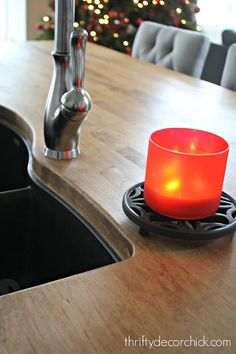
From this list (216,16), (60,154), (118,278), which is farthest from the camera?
(216,16)

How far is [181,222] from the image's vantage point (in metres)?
0.69

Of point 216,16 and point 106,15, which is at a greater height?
point 106,15

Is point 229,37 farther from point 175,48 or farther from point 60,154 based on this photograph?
point 60,154

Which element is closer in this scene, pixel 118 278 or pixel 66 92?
pixel 118 278

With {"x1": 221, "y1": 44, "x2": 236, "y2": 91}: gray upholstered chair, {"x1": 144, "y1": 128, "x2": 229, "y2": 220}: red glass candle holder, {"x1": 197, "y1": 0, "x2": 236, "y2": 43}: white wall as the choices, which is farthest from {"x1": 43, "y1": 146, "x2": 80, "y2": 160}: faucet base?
{"x1": 197, "y1": 0, "x2": 236, "y2": 43}: white wall

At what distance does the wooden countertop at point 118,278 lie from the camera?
0.51m

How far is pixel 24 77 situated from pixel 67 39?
716 mm

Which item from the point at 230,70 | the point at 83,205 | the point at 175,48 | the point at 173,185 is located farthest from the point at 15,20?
the point at 173,185

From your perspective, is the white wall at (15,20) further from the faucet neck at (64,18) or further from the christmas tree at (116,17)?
the faucet neck at (64,18)

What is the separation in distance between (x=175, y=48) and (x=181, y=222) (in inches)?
63.4

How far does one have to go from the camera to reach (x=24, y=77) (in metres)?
1.57

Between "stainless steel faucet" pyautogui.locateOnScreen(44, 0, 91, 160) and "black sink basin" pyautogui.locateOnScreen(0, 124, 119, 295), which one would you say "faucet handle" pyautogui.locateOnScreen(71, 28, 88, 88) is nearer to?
"stainless steel faucet" pyautogui.locateOnScreen(44, 0, 91, 160)

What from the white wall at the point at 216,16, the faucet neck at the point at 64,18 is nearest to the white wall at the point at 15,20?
the white wall at the point at 216,16

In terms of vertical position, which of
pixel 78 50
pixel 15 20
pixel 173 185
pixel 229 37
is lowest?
pixel 15 20
